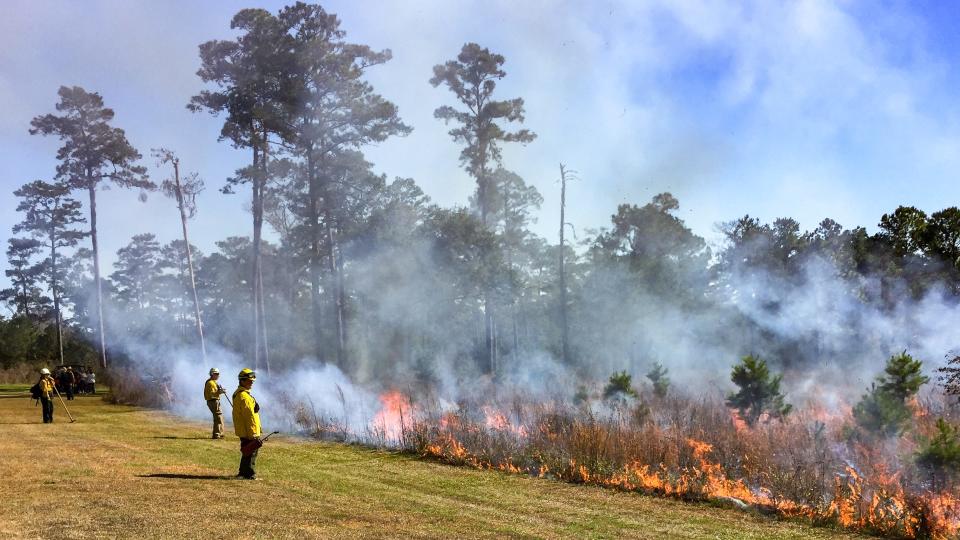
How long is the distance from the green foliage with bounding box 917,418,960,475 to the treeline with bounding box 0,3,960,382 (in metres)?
14.1

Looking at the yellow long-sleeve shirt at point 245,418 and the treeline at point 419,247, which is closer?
the yellow long-sleeve shirt at point 245,418

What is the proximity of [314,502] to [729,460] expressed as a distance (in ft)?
21.8

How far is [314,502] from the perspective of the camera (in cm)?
970

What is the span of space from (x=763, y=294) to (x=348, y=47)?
21143mm

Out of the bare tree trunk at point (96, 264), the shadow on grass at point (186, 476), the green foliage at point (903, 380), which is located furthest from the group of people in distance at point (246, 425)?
the bare tree trunk at point (96, 264)

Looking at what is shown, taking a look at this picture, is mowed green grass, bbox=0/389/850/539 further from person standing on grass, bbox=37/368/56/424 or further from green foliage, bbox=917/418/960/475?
person standing on grass, bbox=37/368/56/424

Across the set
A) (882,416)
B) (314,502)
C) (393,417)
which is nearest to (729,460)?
(882,416)

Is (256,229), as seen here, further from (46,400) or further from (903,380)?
(903,380)

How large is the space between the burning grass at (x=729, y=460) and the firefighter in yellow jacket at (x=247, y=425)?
3747 millimetres

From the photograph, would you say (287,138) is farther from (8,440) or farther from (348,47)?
(8,440)

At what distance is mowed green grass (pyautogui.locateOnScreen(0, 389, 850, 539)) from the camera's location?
8.28m

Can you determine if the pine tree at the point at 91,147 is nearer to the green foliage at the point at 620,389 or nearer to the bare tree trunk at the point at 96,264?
the bare tree trunk at the point at 96,264

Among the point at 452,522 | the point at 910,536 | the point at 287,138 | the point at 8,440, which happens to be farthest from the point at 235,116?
the point at 910,536

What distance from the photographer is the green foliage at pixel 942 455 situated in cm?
1004
